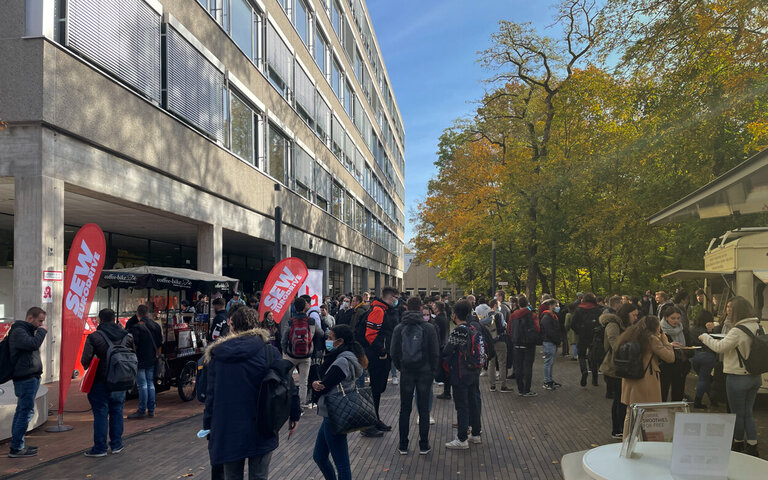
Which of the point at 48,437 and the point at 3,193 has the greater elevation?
the point at 3,193

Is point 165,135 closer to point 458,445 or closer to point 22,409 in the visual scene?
point 22,409

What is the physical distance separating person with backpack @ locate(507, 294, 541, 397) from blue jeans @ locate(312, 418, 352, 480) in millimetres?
6766

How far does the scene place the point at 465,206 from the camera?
1227 inches

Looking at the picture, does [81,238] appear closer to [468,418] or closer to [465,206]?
[468,418]

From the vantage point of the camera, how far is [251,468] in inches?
178

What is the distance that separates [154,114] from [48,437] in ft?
26.6

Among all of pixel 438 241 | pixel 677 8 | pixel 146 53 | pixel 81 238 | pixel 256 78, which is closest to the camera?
pixel 81 238

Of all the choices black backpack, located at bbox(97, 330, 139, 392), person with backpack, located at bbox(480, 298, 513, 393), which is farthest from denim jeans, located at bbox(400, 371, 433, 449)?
person with backpack, located at bbox(480, 298, 513, 393)

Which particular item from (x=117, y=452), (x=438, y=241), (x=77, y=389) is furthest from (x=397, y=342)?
(x=438, y=241)

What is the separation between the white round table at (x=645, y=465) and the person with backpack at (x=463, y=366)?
11.9ft

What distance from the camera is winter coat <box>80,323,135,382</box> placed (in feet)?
23.6

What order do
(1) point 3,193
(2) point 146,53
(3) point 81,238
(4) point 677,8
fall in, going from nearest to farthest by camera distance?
(3) point 81,238 → (4) point 677,8 → (1) point 3,193 → (2) point 146,53

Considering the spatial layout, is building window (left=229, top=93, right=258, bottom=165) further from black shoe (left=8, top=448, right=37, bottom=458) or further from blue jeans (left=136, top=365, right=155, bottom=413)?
black shoe (left=8, top=448, right=37, bottom=458)

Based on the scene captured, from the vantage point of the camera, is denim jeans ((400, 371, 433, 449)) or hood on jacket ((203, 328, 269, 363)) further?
denim jeans ((400, 371, 433, 449))
